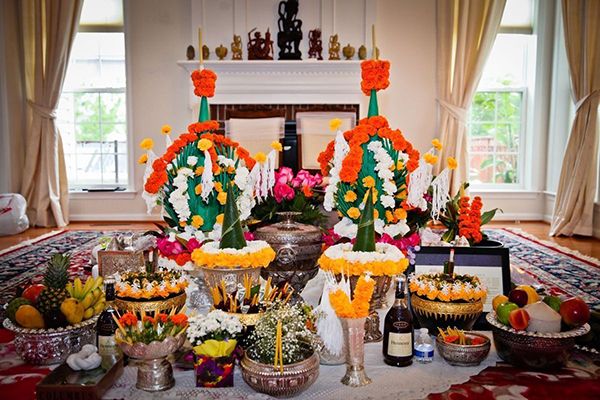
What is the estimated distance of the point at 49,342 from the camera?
183 cm

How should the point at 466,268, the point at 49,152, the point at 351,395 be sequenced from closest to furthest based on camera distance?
the point at 351,395, the point at 466,268, the point at 49,152

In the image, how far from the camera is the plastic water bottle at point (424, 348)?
1767mm

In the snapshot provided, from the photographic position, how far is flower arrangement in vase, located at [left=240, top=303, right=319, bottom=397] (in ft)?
4.90

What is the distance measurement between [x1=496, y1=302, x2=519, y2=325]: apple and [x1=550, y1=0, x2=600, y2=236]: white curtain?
4754 mm

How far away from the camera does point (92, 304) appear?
1924 millimetres

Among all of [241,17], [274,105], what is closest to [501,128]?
[274,105]

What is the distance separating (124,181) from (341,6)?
144 inches

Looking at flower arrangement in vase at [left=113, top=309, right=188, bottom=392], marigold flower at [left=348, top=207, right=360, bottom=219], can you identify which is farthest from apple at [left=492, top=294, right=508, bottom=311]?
flower arrangement in vase at [left=113, top=309, right=188, bottom=392]

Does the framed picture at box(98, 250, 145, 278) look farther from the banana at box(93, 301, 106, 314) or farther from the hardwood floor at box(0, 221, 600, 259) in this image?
the hardwood floor at box(0, 221, 600, 259)

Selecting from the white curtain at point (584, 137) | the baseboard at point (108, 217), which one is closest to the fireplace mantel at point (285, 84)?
the baseboard at point (108, 217)

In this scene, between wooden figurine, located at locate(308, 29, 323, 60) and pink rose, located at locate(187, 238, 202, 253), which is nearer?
pink rose, located at locate(187, 238, 202, 253)

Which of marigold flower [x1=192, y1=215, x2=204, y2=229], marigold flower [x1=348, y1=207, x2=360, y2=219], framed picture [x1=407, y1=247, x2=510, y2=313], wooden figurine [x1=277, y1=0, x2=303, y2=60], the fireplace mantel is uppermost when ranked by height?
wooden figurine [x1=277, y1=0, x2=303, y2=60]

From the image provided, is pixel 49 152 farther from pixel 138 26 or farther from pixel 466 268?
pixel 466 268

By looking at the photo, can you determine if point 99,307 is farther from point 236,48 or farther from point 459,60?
point 459,60
